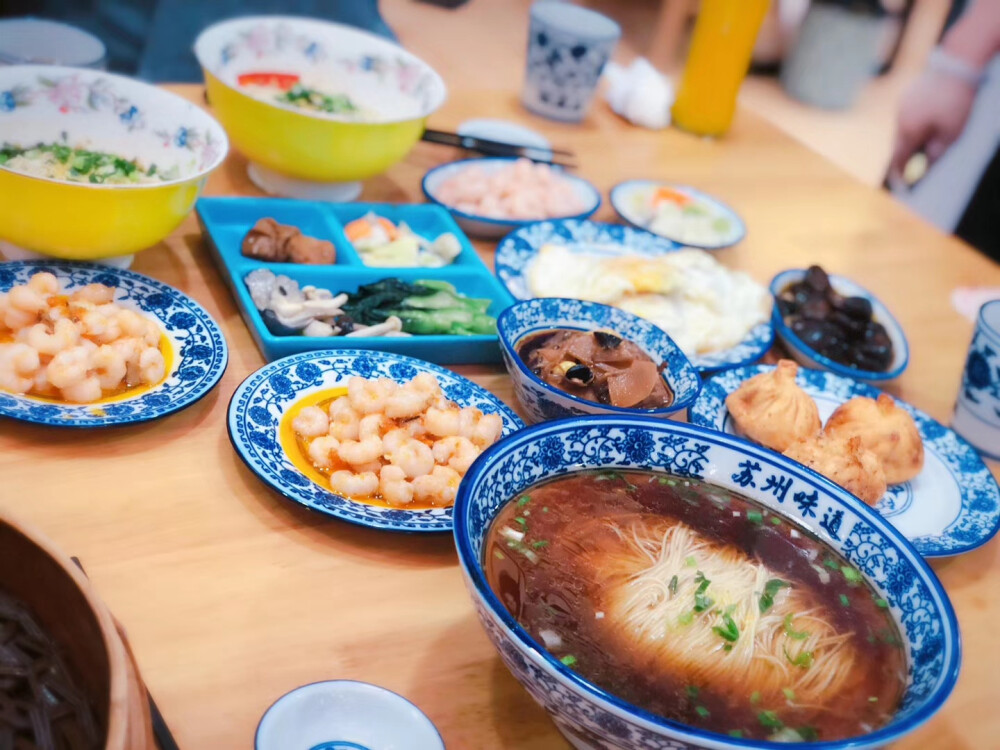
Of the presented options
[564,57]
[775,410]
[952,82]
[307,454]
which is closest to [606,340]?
[775,410]

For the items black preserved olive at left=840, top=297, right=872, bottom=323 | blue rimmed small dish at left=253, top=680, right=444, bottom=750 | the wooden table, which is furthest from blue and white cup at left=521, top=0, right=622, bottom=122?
blue rimmed small dish at left=253, top=680, right=444, bottom=750

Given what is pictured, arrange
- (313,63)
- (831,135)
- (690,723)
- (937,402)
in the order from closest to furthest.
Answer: (690,723), (937,402), (313,63), (831,135)

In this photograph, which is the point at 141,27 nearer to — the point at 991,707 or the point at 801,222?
the point at 801,222

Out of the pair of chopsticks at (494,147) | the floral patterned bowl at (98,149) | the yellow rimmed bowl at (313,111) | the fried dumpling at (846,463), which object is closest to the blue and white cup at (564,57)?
the pair of chopsticks at (494,147)

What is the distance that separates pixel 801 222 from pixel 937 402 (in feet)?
2.90

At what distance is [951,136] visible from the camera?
424 centimetres

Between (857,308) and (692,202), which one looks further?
(692,202)

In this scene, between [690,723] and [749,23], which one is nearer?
[690,723]

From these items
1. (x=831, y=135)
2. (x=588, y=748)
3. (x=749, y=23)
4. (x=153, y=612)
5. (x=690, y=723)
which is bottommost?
(x=831, y=135)

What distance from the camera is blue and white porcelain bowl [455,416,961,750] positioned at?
841 mm

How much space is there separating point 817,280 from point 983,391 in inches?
18.4

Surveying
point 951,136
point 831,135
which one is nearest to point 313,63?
point 951,136

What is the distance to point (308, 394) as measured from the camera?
146cm

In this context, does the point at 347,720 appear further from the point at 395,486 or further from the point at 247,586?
the point at 395,486
